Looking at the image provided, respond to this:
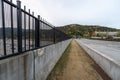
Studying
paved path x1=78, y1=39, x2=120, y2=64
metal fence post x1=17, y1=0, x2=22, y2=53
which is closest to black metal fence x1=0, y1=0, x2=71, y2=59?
metal fence post x1=17, y1=0, x2=22, y2=53

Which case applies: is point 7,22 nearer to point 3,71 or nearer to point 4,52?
point 4,52

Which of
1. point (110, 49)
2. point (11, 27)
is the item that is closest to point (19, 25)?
point (11, 27)

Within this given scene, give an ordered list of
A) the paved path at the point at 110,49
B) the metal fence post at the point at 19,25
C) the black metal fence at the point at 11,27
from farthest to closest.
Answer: the paved path at the point at 110,49 < the metal fence post at the point at 19,25 < the black metal fence at the point at 11,27

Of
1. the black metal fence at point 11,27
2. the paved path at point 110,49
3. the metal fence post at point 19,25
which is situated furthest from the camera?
the paved path at point 110,49

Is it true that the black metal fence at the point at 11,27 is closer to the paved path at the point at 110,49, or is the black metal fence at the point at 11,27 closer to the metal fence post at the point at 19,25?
the metal fence post at the point at 19,25

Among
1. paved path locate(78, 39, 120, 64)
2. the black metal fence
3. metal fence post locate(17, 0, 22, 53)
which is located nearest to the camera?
the black metal fence

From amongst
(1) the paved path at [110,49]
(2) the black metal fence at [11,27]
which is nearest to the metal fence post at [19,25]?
(2) the black metal fence at [11,27]

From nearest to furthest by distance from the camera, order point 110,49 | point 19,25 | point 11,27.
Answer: point 11,27
point 19,25
point 110,49

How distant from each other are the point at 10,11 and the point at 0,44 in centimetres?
90

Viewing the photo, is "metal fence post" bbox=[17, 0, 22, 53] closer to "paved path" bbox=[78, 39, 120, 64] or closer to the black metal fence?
the black metal fence

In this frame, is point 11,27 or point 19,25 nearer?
point 11,27

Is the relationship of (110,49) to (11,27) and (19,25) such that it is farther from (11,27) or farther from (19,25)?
(11,27)

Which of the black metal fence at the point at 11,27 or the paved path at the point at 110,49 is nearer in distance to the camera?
the black metal fence at the point at 11,27

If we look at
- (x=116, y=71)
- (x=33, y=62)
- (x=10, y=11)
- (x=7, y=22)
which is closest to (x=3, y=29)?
(x=7, y=22)
